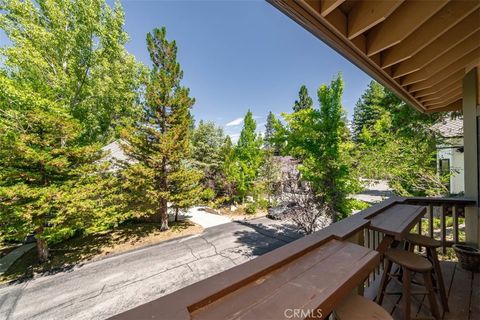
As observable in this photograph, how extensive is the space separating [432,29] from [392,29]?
0.32 metres

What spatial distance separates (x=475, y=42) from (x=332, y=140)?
4.38 meters

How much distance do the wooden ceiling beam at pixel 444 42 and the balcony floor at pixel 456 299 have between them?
2280 mm

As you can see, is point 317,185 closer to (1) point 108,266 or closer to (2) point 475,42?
(2) point 475,42

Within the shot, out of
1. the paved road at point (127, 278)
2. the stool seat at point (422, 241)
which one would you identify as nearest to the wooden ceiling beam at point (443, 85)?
the stool seat at point (422, 241)

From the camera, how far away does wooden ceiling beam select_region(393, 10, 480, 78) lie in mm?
1555

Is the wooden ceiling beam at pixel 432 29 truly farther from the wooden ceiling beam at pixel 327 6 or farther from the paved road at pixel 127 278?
the paved road at pixel 127 278

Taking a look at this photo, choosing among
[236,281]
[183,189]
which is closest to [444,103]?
[236,281]

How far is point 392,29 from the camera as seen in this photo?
4.96 ft

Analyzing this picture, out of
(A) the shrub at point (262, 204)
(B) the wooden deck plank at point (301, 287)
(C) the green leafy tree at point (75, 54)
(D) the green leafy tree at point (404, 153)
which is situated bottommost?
(A) the shrub at point (262, 204)

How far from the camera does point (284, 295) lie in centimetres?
75

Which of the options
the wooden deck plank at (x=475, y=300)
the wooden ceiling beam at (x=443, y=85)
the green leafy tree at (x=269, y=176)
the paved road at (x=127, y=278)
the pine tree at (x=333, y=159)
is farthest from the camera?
the green leafy tree at (x=269, y=176)

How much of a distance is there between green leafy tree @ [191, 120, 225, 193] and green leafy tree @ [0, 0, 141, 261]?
5.27 meters

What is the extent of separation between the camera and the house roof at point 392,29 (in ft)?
4.11

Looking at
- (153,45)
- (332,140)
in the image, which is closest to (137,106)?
(153,45)
